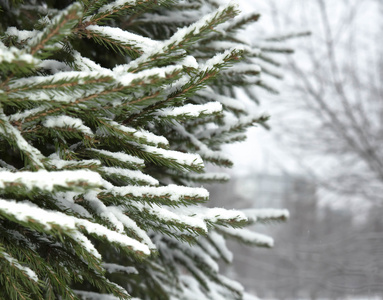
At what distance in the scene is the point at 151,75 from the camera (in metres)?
0.92

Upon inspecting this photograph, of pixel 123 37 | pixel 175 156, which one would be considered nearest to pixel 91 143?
pixel 175 156

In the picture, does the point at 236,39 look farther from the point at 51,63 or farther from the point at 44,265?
the point at 44,265

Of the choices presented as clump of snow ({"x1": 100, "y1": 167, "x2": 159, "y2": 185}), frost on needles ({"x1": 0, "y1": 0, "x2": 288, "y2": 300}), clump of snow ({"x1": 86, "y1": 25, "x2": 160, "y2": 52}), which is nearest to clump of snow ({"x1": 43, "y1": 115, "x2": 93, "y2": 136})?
frost on needles ({"x1": 0, "y1": 0, "x2": 288, "y2": 300})

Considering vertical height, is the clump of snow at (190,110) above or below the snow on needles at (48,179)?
above

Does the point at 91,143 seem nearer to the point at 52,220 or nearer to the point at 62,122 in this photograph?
the point at 62,122

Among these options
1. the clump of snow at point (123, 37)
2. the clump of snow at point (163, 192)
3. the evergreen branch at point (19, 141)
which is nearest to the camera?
the evergreen branch at point (19, 141)

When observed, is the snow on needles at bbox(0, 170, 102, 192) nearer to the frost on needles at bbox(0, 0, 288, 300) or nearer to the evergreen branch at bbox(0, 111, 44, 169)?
the frost on needles at bbox(0, 0, 288, 300)

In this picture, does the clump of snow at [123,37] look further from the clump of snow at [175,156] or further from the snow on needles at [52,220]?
the snow on needles at [52,220]

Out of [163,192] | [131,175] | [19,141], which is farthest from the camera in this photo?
[131,175]

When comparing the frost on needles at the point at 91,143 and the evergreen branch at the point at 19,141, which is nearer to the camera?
the frost on needles at the point at 91,143

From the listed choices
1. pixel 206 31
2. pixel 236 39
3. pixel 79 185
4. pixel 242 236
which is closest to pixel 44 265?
pixel 79 185

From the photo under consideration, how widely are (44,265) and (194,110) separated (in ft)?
2.00

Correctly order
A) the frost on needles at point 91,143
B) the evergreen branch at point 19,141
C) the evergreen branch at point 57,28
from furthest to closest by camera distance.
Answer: the evergreen branch at point 19,141
the frost on needles at point 91,143
the evergreen branch at point 57,28

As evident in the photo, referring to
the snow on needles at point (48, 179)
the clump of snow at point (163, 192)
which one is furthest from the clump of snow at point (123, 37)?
the snow on needles at point (48, 179)
